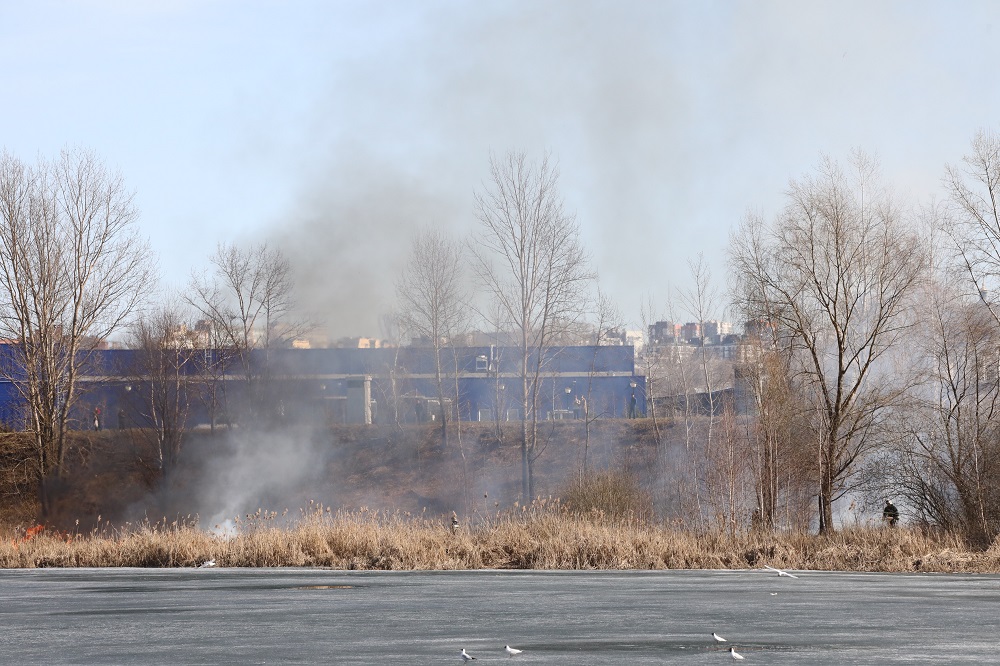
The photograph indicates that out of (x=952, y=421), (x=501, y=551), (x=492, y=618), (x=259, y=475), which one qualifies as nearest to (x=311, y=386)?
(x=259, y=475)

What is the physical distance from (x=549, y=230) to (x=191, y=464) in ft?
63.0

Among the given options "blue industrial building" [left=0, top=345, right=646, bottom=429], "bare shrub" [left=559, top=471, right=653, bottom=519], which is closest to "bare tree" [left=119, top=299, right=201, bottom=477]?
"blue industrial building" [left=0, top=345, right=646, bottom=429]

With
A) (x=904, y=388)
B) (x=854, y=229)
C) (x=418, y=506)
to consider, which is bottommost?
(x=418, y=506)

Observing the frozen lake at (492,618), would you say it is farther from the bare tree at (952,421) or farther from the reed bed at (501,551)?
the bare tree at (952,421)

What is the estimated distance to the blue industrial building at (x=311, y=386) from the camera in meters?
44.7

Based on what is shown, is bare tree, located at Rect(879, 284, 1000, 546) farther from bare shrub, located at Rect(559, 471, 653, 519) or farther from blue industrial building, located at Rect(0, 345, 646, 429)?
blue industrial building, located at Rect(0, 345, 646, 429)

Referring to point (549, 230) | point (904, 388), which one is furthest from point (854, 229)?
point (549, 230)

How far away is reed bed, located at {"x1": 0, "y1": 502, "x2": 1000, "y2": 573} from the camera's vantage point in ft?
46.6

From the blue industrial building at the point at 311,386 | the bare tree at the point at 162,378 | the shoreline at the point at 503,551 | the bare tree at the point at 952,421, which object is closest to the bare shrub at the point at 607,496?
the bare tree at the point at 952,421

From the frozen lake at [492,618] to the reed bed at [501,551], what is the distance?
1209 mm

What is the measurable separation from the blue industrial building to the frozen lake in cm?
3024

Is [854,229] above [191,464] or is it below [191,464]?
above

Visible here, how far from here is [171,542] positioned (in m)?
14.9

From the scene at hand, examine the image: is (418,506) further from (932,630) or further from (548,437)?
(932,630)
